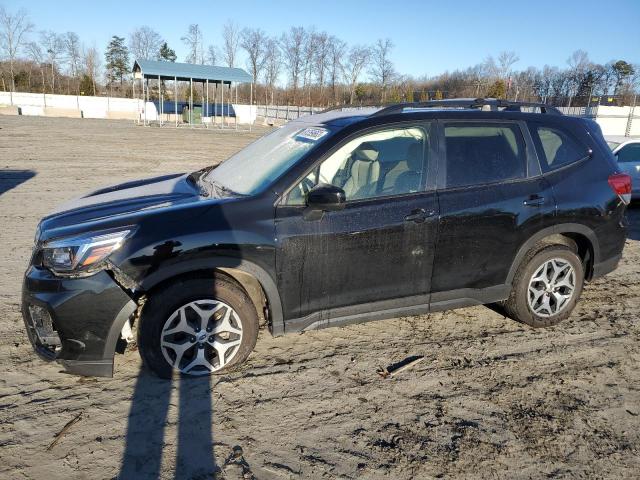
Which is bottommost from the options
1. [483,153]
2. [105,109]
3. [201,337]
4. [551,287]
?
[201,337]

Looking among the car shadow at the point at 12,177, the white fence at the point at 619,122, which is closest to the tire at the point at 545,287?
the car shadow at the point at 12,177

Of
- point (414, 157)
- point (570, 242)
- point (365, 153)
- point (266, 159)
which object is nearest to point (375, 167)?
point (365, 153)

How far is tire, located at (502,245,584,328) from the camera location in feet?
13.8

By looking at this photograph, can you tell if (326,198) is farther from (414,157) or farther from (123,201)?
(123,201)

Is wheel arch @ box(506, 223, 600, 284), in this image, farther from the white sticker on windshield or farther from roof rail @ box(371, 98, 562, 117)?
the white sticker on windshield

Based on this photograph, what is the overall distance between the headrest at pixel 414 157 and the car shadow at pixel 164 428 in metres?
2.20

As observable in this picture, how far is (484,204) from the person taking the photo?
3.92 m

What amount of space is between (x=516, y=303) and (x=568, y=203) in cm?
97

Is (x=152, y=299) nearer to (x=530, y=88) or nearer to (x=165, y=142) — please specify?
(x=165, y=142)

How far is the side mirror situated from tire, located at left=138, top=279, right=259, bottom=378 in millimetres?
794

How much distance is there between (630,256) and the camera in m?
6.70

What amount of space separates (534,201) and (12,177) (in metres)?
12.0

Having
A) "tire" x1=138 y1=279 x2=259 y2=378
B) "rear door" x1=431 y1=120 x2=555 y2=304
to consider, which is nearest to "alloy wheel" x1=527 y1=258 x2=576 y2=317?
"rear door" x1=431 y1=120 x2=555 y2=304

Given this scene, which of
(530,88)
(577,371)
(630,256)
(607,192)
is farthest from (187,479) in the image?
(530,88)
